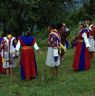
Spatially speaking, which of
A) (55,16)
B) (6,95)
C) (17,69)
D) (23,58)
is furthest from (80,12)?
(6,95)

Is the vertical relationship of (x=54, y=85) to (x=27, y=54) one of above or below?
below

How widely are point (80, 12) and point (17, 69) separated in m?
26.2

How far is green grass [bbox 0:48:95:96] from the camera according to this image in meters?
Answer: 11.2

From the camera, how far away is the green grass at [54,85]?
1120 cm

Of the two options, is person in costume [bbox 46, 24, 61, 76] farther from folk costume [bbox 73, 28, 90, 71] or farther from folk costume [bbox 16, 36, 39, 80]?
folk costume [bbox 73, 28, 90, 71]

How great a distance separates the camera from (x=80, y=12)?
42.8 m

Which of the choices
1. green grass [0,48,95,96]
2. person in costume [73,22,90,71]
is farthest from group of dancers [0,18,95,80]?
green grass [0,48,95,96]

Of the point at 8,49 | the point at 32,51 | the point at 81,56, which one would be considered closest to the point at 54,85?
the point at 32,51

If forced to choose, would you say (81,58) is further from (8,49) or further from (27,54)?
(8,49)

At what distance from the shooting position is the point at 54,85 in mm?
12328

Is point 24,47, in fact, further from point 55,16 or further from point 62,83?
point 55,16

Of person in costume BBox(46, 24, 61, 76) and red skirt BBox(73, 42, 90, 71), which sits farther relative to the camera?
red skirt BBox(73, 42, 90, 71)

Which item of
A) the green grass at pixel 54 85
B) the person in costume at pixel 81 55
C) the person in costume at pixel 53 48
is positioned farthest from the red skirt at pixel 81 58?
the person in costume at pixel 53 48

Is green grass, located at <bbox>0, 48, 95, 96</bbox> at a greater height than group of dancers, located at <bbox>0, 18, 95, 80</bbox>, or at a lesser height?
lesser
